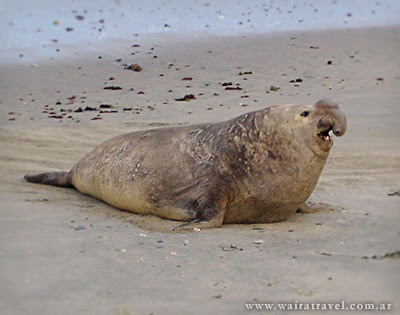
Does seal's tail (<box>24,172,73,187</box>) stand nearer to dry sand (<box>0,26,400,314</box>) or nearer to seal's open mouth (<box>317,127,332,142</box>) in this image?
dry sand (<box>0,26,400,314</box>)

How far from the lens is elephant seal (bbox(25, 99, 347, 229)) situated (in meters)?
4.29

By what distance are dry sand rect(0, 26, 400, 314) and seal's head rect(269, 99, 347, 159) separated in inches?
22.5

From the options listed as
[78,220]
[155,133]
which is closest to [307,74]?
[155,133]

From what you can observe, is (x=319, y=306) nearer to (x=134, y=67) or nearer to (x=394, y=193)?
(x=394, y=193)

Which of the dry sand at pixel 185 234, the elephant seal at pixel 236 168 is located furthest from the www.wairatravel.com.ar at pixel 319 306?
the elephant seal at pixel 236 168

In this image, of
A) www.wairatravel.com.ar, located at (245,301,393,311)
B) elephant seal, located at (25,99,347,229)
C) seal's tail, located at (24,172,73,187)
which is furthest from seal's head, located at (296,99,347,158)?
seal's tail, located at (24,172,73,187)

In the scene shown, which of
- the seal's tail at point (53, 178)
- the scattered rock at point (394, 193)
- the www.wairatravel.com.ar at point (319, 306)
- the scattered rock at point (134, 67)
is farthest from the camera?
the scattered rock at point (134, 67)

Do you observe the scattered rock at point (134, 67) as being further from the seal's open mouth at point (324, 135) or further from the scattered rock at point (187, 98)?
the seal's open mouth at point (324, 135)

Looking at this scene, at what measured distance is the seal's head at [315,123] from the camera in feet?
13.4

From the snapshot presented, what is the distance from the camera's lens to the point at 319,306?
2607mm

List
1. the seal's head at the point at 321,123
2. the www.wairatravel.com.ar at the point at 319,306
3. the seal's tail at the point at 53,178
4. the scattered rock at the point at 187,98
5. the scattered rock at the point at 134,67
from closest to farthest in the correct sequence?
the www.wairatravel.com.ar at the point at 319,306
the seal's head at the point at 321,123
the seal's tail at the point at 53,178
the scattered rock at the point at 187,98
the scattered rock at the point at 134,67

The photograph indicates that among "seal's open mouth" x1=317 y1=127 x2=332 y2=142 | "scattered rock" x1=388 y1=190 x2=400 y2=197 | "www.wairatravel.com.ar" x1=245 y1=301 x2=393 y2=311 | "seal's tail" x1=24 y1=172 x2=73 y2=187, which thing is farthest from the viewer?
"seal's tail" x1=24 y1=172 x2=73 y2=187

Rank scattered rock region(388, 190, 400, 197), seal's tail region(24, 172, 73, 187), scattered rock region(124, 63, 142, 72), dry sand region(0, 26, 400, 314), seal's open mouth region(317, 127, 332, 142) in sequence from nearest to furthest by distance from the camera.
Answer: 1. dry sand region(0, 26, 400, 314)
2. seal's open mouth region(317, 127, 332, 142)
3. scattered rock region(388, 190, 400, 197)
4. seal's tail region(24, 172, 73, 187)
5. scattered rock region(124, 63, 142, 72)

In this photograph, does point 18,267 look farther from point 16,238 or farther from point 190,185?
point 190,185
